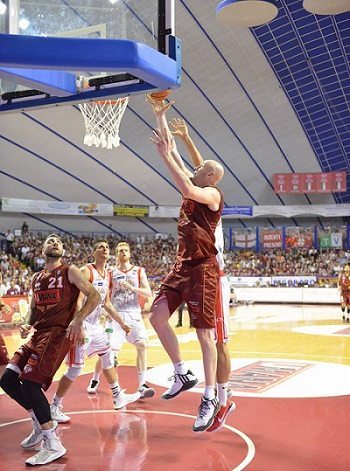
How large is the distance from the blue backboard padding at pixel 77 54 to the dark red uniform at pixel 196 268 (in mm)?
1377

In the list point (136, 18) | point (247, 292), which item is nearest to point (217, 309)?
point (136, 18)

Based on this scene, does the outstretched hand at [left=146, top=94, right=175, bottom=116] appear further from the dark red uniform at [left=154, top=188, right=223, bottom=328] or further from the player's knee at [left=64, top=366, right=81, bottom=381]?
the player's knee at [left=64, top=366, right=81, bottom=381]

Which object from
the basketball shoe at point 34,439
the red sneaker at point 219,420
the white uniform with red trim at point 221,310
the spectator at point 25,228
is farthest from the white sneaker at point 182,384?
the spectator at point 25,228

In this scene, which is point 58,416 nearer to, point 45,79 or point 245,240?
point 45,79

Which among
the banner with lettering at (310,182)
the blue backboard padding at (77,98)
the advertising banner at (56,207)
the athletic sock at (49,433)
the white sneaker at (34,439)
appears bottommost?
the white sneaker at (34,439)

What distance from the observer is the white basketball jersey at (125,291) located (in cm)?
846

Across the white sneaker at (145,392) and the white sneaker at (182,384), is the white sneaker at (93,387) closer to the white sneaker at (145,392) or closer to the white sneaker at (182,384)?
the white sneaker at (145,392)

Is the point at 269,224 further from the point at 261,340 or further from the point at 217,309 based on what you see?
the point at 217,309

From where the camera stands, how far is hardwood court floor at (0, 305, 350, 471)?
205 inches

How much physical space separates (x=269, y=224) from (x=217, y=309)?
117 ft

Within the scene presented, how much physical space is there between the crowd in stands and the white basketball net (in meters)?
19.8

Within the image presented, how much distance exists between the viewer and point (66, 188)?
34.8 meters


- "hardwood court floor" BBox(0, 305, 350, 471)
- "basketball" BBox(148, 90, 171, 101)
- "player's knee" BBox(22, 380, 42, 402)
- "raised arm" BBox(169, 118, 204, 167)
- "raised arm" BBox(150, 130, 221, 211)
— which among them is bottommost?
"hardwood court floor" BBox(0, 305, 350, 471)

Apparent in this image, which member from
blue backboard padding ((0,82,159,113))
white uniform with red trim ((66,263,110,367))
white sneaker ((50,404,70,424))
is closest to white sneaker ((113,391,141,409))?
white uniform with red trim ((66,263,110,367))
